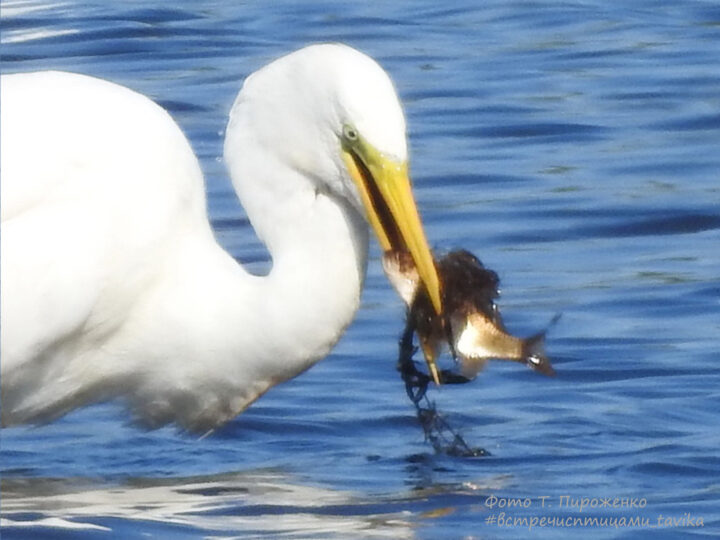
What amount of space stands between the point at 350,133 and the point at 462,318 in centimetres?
71

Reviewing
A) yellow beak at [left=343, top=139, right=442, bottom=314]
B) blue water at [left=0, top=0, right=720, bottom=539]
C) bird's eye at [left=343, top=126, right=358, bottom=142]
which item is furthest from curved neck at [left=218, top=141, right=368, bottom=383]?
blue water at [left=0, top=0, right=720, bottom=539]

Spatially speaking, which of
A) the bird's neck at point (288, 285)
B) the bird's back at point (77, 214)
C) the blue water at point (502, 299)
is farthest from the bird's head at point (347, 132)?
the blue water at point (502, 299)

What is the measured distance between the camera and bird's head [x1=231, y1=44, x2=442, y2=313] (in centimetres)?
677

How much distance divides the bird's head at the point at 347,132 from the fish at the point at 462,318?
75 mm

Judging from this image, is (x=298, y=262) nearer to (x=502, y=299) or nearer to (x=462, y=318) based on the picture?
(x=462, y=318)

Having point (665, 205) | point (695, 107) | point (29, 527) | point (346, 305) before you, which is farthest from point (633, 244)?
point (29, 527)

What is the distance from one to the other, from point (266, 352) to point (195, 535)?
2.27ft

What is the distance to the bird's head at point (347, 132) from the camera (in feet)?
22.2

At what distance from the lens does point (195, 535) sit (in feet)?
23.1

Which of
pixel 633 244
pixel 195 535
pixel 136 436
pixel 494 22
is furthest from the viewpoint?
pixel 494 22

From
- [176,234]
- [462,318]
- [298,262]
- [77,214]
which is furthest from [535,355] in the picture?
[77,214]

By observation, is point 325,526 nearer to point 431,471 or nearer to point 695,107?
point 431,471

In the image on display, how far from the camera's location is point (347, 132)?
22.7 feet

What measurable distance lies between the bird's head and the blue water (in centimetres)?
102
